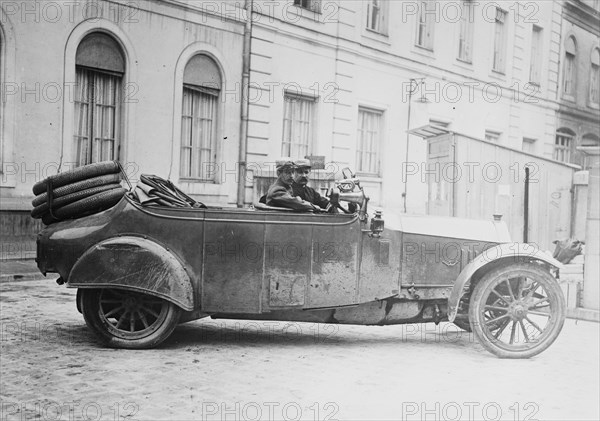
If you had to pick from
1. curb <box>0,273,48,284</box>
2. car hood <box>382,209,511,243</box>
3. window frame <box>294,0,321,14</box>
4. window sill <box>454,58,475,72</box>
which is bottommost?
curb <box>0,273,48,284</box>

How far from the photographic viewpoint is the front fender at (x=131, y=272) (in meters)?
5.38

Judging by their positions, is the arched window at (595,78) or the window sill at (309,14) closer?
the window sill at (309,14)

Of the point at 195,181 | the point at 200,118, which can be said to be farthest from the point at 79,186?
the point at 200,118

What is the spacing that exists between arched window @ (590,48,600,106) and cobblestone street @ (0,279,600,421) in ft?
64.8

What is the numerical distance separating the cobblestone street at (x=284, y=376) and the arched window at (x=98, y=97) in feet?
16.5

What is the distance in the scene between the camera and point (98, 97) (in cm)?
1130

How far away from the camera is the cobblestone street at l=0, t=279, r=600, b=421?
4.16 m

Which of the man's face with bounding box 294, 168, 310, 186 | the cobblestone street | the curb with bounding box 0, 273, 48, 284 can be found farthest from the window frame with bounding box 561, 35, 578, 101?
the man's face with bounding box 294, 168, 310, 186

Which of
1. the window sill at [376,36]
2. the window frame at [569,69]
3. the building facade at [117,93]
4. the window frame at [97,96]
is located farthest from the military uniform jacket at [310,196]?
the window frame at [569,69]

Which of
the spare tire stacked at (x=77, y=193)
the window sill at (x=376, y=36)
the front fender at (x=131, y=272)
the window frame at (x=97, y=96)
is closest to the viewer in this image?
the front fender at (x=131, y=272)

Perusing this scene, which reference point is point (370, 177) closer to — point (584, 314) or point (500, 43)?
point (500, 43)

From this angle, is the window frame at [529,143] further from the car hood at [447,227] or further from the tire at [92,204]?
the tire at [92,204]

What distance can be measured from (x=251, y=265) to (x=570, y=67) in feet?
70.0

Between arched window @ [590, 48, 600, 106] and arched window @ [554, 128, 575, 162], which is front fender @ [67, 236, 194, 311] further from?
arched window @ [590, 48, 600, 106]
